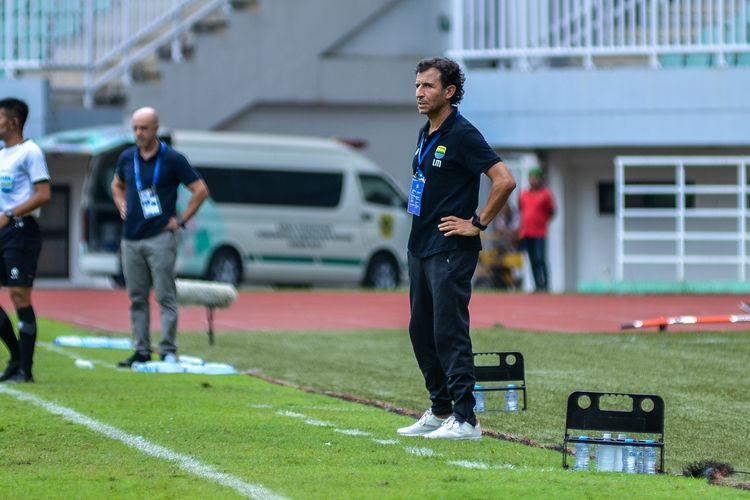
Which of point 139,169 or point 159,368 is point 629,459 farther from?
point 139,169

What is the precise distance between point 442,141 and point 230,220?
20.8 m

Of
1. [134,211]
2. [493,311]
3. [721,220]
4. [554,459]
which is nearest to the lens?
[554,459]

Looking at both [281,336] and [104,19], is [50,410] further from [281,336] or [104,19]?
[104,19]

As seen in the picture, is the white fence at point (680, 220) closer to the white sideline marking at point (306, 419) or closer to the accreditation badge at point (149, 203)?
the accreditation badge at point (149, 203)

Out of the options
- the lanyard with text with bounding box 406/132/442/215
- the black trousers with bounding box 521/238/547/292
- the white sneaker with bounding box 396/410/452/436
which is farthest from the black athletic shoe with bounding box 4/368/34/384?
the black trousers with bounding box 521/238/547/292

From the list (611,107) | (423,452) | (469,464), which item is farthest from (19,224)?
(611,107)

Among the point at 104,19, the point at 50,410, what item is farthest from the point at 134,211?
the point at 104,19

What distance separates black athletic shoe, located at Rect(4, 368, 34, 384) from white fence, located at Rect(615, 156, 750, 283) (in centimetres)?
1669

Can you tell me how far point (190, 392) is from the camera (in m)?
11.6

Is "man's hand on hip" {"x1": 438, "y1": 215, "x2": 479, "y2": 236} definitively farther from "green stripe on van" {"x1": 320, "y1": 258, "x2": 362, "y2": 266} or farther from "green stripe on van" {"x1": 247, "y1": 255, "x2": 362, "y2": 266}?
"green stripe on van" {"x1": 320, "y1": 258, "x2": 362, "y2": 266}

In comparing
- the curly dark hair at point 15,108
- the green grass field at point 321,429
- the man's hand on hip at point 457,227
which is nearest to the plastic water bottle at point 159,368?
the green grass field at point 321,429

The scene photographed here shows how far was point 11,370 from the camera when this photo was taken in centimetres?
1224

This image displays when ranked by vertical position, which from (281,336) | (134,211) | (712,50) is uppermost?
(712,50)

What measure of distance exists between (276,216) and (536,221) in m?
5.66
